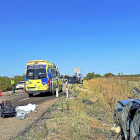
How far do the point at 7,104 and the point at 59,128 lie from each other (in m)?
3.81

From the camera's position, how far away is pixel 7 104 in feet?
33.8

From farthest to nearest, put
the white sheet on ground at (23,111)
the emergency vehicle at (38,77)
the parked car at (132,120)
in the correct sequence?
the emergency vehicle at (38,77), the white sheet on ground at (23,111), the parked car at (132,120)

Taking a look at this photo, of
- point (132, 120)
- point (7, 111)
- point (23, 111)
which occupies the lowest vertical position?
point (23, 111)

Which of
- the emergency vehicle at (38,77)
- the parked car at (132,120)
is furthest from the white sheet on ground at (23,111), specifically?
the emergency vehicle at (38,77)

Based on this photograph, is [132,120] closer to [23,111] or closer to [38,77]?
[23,111]

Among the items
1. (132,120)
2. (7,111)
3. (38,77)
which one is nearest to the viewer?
(132,120)

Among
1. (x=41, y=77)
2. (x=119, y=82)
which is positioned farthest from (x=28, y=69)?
(x=119, y=82)

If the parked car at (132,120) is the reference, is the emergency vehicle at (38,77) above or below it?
above

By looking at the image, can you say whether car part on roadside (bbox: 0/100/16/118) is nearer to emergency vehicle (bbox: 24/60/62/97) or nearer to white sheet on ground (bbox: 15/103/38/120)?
white sheet on ground (bbox: 15/103/38/120)

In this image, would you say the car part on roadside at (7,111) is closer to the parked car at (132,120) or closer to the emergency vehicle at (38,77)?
the parked car at (132,120)

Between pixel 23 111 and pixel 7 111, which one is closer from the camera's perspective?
pixel 7 111

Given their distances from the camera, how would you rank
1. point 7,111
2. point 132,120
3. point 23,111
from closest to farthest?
point 132,120 → point 7,111 → point 23,111

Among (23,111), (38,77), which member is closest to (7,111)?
(23,111)

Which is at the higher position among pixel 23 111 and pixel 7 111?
pixel 7 111
